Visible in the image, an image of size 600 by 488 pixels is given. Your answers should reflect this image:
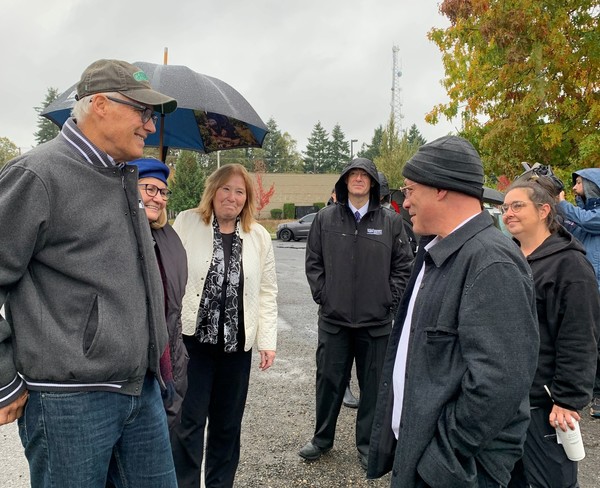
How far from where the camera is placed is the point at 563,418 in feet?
7.46

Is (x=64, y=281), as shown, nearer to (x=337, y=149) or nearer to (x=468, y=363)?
(x=468, y=363)

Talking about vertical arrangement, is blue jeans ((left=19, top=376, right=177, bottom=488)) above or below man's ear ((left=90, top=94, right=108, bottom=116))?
below

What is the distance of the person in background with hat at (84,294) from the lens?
1.67 meters

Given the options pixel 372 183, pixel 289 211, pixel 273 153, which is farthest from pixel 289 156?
pixel 372 183

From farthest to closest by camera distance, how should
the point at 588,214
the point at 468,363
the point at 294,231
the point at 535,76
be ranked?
the point at 294,231 → the point at 535,76 → the point at 588,214 → the point at 468,363

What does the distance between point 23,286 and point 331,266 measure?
2432 mm

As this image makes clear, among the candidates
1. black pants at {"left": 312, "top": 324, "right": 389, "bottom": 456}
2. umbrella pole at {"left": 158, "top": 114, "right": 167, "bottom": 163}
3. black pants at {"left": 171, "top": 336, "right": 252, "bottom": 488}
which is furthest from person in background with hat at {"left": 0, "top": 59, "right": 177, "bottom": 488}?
black pants at {"left": 312, "top": 324, "right": 389, "bottom": 456}

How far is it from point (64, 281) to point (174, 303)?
0.80 m

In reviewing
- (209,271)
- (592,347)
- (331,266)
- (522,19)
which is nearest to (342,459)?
(331,266)

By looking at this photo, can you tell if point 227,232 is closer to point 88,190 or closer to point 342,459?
point 88,190

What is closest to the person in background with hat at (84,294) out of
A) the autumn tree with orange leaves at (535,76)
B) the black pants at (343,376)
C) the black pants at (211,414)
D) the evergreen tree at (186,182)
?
the black pants at (211,414)

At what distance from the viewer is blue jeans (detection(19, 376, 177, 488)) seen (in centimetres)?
172

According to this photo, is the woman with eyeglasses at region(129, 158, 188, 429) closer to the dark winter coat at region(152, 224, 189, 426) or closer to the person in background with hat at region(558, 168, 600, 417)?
the dark winter coat at region(152, 224, 189, 426)

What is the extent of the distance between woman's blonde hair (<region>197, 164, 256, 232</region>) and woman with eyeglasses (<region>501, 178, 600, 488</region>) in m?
1.75
